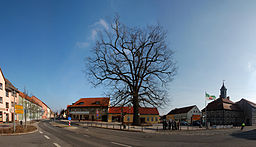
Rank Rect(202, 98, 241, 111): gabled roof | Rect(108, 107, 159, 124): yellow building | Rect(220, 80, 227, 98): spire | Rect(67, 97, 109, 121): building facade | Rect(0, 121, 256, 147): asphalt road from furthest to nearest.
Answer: Rect(220, 80, 227, 98): spire < Rect(202, 98, 241, 111): gabled roof < Rect(67, 97, 109, 121): building facade < Rect(108, 107, 159, 124): yellow building < Rect(0, 121, 256, 147): asphalt road

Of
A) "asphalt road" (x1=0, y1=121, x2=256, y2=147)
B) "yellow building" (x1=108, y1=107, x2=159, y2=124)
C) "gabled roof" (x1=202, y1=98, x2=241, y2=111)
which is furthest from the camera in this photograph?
"gabled roof" (x1=202, y1=98, x2=241, y2=111)

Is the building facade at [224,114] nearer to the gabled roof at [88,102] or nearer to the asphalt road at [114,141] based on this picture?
the gabled roof at [88,102]

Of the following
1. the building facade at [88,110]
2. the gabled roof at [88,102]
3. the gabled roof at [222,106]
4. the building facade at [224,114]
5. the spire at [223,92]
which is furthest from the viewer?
the spire at [223,92]

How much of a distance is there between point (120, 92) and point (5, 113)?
31.4m

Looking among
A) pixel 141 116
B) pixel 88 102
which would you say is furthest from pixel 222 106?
pixel 88 102

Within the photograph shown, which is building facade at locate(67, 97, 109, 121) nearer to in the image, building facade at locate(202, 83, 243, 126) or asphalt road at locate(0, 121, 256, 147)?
building facade at locate(202, 83, 243, 126)

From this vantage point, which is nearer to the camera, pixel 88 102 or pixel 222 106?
pixel 88 102

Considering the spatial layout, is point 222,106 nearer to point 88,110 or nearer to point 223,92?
point 223,92

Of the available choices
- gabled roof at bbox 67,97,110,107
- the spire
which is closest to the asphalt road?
gabled roof at bbox 67,97,110,107

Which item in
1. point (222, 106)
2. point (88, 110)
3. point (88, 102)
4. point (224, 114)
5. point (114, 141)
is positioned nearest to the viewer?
point (114, 141)

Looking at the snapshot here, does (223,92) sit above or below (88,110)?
above

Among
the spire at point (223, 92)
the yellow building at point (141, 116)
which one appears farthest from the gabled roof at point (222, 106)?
the yellow building at point (141, 116)

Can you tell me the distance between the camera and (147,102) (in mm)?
28906

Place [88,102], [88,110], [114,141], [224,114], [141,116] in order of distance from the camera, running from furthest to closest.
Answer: [224,114], [88,102], [88,110], [141,116], [114,141]
